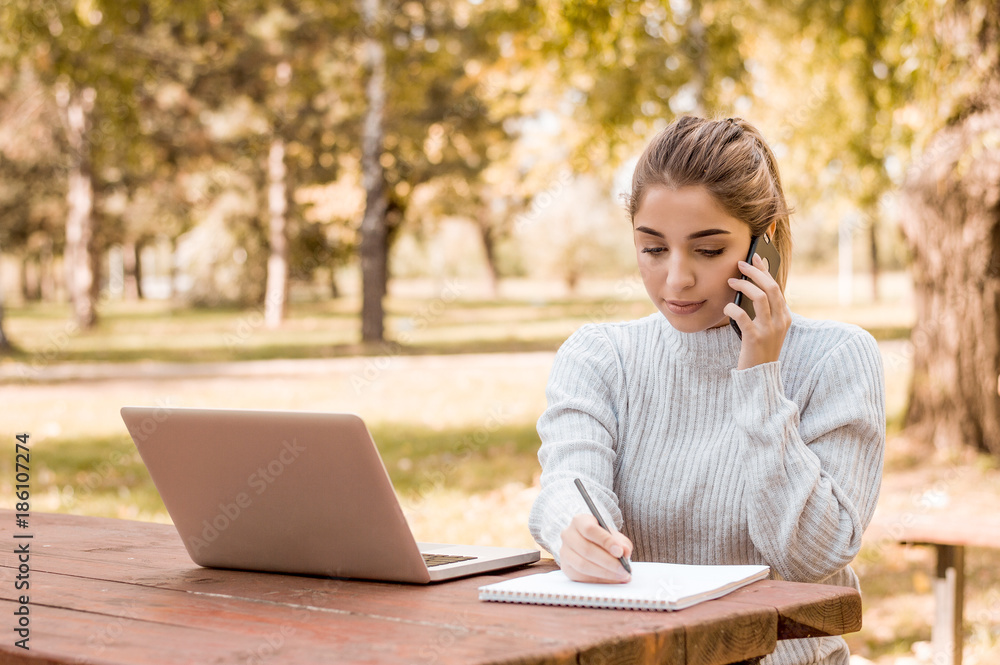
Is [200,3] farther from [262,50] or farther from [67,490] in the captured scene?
[262,50]

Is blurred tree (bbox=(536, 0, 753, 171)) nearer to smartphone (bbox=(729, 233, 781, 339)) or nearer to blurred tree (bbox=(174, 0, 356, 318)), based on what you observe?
blurred tree (bbox=(174, 0, 356, 318))

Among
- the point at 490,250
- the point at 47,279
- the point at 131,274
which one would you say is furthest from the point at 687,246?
the point at 47,279

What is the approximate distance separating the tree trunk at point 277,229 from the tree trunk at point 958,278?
641 inches

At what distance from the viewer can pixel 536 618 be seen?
1.50 meters

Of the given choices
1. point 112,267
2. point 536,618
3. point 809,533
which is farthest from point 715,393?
point 112,267

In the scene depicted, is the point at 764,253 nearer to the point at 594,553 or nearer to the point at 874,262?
the point at 594,553

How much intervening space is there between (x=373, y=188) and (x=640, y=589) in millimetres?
15345

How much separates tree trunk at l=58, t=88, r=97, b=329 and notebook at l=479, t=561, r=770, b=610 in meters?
20.3

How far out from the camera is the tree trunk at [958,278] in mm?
6969

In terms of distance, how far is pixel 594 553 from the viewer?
1703mm

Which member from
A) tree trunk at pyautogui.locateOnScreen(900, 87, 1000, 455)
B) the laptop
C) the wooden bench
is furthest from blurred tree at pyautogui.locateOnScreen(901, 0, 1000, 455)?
the laptop

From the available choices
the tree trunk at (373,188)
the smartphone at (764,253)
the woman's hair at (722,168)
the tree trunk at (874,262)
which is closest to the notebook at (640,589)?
the smartphone at (764,253)

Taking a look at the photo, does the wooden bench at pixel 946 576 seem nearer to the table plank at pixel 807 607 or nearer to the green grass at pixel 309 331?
the table plank at pixel 807 607

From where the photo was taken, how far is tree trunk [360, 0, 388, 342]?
1527 cm
